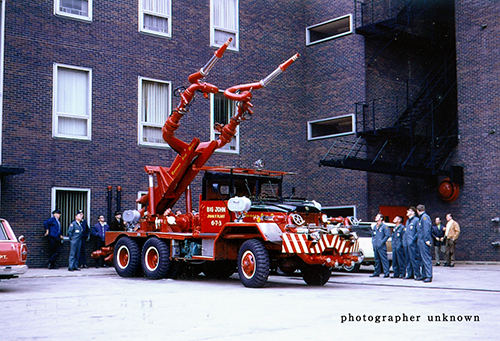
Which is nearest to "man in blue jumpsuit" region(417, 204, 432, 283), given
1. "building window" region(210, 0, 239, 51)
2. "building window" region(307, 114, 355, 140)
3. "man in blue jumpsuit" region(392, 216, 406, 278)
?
"man in blue jumpsuit" region(392, 216, 406, 278)

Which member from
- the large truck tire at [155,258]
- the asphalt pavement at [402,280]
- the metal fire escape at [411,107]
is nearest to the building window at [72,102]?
the asphalt pavement at [402,280]

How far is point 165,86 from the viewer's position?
23.8 meters

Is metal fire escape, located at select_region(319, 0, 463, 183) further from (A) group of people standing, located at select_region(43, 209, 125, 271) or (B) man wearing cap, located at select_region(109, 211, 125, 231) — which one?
(A) group of people standing, located at select_region(43, 209, 125, 271)

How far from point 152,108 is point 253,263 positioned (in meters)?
11.5

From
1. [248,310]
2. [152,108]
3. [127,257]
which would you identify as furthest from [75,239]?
[248,310]

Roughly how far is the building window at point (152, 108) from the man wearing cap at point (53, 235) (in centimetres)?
458

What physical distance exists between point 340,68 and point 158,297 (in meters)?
17.6

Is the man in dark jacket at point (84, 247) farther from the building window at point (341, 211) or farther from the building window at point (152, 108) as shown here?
the building window at point (341, 211)

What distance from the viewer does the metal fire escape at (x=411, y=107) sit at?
987 inches

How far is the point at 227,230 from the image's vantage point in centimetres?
1415

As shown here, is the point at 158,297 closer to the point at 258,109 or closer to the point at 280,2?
the point at 258,109

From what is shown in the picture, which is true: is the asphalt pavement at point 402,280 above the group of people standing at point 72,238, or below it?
below

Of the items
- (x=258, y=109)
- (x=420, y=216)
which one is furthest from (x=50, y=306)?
(x=258, y=109)

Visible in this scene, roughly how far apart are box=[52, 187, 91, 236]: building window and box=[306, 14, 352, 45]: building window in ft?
41.8
